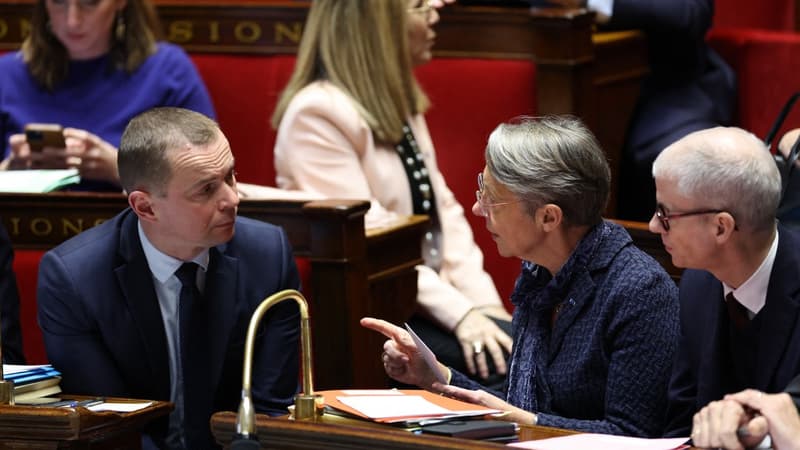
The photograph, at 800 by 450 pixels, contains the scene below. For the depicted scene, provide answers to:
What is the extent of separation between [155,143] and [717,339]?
46.9 inches

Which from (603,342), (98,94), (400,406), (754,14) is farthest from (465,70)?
(400,406)

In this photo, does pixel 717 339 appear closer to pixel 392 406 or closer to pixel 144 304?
pixel 392 406

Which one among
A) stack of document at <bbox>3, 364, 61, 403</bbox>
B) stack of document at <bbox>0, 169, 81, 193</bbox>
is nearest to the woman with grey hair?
stack of document at <bbox>3, 364, 61, 403</bbox>

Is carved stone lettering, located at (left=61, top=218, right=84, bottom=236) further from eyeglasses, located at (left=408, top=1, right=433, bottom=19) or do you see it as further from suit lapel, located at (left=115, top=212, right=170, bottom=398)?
eyeglasses, located at (left=408, top=1, right=433, bottom=19)

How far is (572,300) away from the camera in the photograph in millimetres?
2637

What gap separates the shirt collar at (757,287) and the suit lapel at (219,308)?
107cm

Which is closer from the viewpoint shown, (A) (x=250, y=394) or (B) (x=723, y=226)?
(A) (x=250, y=394)

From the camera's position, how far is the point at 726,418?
2127mm

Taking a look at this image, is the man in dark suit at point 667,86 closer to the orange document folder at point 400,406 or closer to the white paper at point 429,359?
the white paper at point 429,359

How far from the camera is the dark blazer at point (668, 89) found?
4.63 meters

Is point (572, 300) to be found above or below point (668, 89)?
below

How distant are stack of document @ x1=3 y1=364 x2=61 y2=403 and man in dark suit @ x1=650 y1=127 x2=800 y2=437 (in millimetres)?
1194

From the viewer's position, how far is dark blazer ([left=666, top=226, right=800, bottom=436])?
241 centimetres

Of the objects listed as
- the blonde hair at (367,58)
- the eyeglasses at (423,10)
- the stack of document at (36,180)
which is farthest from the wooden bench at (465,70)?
the stack of document at (36,180)
